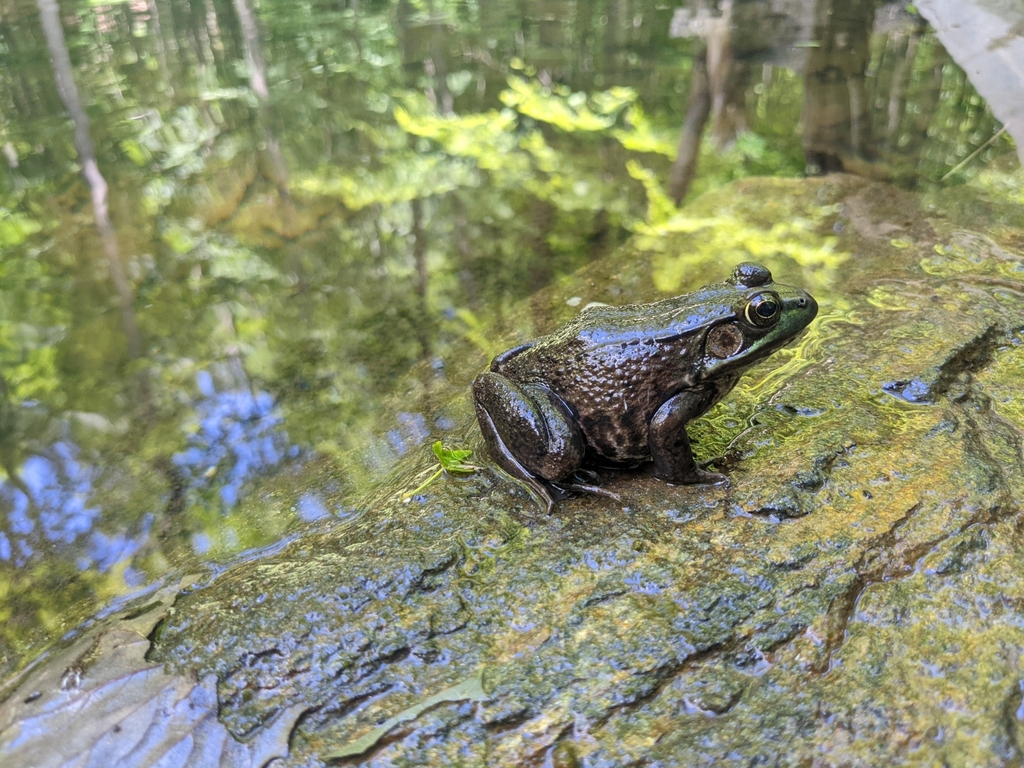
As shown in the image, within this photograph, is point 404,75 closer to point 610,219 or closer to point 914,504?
point 610,219

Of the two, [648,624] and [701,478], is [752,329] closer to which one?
[701,478]

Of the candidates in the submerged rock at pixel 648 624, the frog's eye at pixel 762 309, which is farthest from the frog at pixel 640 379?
the submerged rock at pixel 648 624

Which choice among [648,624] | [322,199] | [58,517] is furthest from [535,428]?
[322,199]

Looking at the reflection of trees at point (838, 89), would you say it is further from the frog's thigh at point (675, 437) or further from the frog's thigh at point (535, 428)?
the frog's thigh at point (535, 428)

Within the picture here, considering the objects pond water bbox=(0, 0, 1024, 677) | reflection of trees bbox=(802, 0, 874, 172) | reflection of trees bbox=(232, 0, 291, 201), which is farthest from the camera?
reflection of trees bbox=(232, 0, 291, 201)

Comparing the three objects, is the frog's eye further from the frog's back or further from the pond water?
the pond water

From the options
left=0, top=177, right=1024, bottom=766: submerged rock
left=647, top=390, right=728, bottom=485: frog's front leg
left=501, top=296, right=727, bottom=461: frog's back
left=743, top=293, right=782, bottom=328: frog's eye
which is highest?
left=743, top=293, right=782, bottom=328: frog's eye

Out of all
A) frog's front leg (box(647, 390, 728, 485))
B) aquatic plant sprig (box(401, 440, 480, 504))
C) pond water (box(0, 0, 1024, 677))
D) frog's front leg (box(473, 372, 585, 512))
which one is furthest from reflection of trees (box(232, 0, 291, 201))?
frog's front leg (box(647, 390, 728, 485))

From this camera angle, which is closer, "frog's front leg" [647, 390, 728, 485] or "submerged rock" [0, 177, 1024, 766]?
"submerged rock" [0, 177, 1024, 766]
